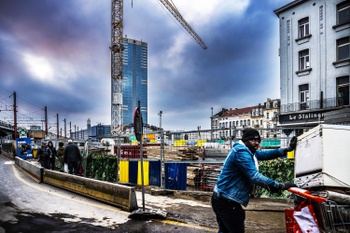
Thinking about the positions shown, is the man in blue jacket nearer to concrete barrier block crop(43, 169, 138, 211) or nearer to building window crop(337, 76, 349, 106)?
concrete barrier block crop(43, 169, 138, 211)

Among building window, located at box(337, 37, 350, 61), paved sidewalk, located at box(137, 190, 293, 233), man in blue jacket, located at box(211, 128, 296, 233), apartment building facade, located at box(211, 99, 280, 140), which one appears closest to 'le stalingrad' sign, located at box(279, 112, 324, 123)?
building window, located at box(337, 37, 350, 61)

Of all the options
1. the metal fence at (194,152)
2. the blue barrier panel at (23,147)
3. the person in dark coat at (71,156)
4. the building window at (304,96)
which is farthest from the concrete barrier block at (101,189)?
the building window at (304,96)

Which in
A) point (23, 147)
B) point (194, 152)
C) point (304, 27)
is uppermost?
point (304, 27)

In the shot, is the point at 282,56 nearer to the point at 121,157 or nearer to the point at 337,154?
the point at 121,157

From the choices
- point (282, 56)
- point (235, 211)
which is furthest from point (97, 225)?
point (282, 56)

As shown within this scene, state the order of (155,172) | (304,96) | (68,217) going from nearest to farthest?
(68,217), (155,172), (304,96)

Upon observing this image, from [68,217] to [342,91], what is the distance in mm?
25433

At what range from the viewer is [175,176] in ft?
31.2

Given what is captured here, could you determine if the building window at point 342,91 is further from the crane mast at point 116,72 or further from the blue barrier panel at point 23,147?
the crane mast at point 116,72

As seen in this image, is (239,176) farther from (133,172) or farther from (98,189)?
(133,172)

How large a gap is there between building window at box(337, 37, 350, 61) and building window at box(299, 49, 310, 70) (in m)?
2.80

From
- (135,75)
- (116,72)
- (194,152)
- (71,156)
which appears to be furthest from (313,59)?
(135,75)

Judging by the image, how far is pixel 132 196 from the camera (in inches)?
280

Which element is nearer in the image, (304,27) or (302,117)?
(302,117)
